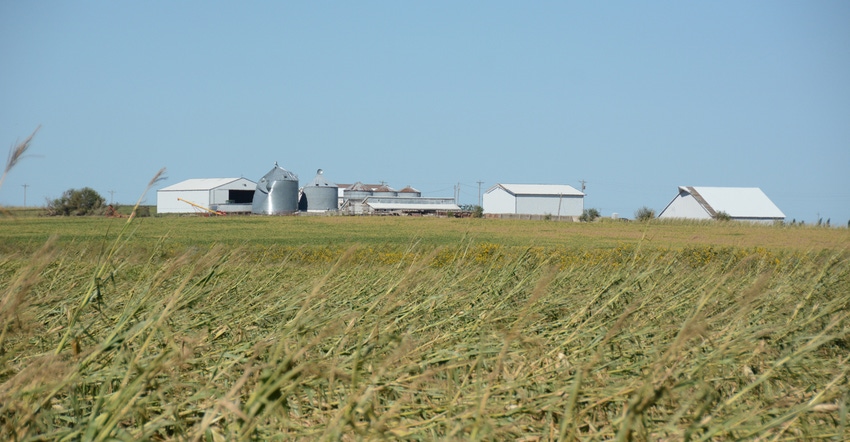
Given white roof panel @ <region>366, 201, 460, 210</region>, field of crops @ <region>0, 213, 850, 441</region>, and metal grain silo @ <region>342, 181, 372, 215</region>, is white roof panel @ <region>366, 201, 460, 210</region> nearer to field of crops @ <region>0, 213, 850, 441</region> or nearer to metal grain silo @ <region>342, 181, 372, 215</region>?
metal grain silo @ <region>342, 181, 372, 215</region>

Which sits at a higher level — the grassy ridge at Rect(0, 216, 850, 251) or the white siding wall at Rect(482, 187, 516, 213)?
the white siding wall at Rect(482, 187, 516, 213)

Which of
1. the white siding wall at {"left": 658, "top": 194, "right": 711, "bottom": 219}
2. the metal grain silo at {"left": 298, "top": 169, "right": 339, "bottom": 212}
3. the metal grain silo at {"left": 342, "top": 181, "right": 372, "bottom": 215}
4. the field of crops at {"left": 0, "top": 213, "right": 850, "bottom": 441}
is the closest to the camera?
the field of crops at {"left": 0, "top": 213, "right": 850, "bottom": 441}

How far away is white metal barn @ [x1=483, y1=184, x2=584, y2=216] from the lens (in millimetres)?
80438

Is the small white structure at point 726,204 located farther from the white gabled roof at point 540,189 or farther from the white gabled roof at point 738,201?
the white gabled roof at point 540,189

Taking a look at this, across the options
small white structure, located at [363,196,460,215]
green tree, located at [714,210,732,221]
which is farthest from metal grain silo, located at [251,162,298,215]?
green tree, located at [714,210,732,221]

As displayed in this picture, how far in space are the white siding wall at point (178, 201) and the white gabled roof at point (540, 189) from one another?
27.7 meters

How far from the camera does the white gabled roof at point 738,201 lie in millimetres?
68500

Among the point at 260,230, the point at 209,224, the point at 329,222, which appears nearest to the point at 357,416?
the point at 260,230

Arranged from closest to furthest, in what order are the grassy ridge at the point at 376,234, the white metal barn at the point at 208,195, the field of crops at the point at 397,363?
1. the field of crops at the point at 397,363
2. the grassy ridge at the point at 376,234
3. the white metal barn at the point at 208,195

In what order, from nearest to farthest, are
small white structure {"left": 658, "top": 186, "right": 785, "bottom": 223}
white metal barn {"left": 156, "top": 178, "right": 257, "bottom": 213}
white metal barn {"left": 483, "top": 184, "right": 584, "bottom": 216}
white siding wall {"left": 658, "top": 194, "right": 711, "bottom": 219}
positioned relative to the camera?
small white structure {"left": 658, "top": 186, "right": 785, "bottom": 223} → white siding wall {"left": 658, "top": 194, "right": 711, "bottom": 219} → white metal barn {"left": 156, "top": 178, "right": 257, "bottom": 213} → white metal barn {"left": 483, "top": 184, "right": 584, "bottom": 216}

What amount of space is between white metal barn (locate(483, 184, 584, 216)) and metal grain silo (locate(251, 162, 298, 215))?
20.7 metres

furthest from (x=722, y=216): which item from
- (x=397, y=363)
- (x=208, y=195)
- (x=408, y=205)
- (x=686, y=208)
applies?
(x=397, y=363)

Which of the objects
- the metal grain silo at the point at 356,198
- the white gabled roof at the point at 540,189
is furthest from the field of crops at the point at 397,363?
the white gabled roof at the point at 540,189

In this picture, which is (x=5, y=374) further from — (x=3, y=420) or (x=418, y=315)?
(x=418, y=315)
